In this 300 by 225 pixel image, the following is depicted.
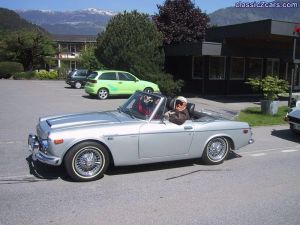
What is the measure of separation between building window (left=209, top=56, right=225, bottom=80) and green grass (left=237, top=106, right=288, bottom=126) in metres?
7.80

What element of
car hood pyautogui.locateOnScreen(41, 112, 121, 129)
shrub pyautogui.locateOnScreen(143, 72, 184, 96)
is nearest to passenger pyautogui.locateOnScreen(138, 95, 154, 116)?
car hood pyautogui.locateOnScreen(41, 112, 121, 129)

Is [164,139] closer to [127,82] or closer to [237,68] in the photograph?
[127,82]

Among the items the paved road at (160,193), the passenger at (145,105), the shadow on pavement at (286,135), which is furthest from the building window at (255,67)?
the passenger at (145,105)

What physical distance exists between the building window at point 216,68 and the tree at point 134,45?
2.99 m

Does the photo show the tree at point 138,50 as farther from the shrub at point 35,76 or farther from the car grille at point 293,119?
the shrub at point 35,76

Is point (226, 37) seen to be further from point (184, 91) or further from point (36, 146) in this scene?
point (36, 146)

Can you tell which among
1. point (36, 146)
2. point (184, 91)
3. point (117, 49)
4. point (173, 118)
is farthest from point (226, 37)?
point (36, 146)

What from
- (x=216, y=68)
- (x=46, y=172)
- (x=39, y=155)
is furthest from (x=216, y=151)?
(x=216, y=68)

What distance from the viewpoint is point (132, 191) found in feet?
19.7

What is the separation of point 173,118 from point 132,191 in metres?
1.77

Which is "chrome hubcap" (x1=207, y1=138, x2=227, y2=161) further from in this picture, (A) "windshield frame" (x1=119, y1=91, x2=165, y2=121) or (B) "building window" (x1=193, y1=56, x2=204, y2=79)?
(B) "building window" (x1=193, y1=56, x2=204, y2=79)

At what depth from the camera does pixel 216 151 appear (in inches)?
306

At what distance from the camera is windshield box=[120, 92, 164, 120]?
716cm

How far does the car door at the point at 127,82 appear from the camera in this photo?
21250 mm
